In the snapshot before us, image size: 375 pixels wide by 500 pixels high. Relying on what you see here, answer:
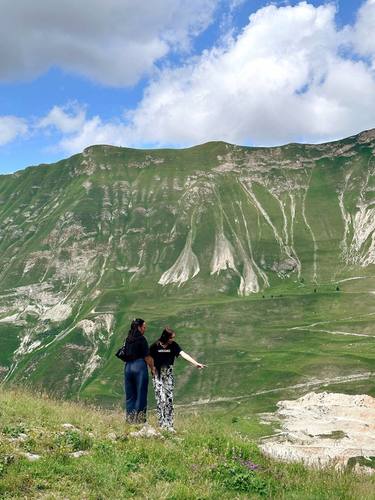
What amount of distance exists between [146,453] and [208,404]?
131m

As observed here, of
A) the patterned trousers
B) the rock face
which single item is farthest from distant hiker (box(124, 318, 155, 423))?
the rock face

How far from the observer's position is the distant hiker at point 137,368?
17.5m

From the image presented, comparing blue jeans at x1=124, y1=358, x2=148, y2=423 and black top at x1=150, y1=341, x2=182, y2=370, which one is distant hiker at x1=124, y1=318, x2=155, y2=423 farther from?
black top at x1=150, y1=341, x2=182, y2=370

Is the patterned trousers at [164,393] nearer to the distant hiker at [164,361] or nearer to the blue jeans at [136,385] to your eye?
the distant hiker at [164,361]

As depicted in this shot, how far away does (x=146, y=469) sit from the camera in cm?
1157

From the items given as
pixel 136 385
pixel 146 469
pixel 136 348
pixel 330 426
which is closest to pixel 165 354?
pixel 136 348

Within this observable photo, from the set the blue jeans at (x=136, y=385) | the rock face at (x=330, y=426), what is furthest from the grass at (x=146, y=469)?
the rock face at (x=330, y=426)

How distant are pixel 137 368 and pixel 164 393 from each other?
137 centimetres

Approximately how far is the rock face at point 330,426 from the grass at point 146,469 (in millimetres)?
29152

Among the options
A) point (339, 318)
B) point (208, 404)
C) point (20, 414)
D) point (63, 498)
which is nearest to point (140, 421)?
point (20, 414)

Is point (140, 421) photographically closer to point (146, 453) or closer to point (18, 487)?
point (146, 453)

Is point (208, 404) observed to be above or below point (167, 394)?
below

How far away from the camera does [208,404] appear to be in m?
138

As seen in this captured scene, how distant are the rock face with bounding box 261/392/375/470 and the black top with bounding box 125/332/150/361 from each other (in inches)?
1079
